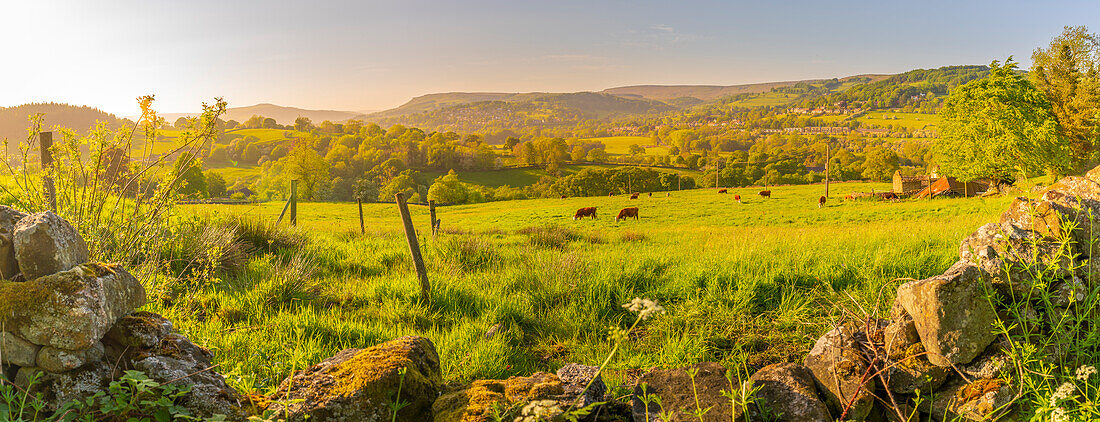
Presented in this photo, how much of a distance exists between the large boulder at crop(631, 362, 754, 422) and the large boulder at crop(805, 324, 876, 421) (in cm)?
74

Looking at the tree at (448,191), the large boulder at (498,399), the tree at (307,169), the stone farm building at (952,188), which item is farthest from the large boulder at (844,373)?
the tree at (307,169)

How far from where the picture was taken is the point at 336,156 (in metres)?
133

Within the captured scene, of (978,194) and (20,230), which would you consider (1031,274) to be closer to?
(20,230)

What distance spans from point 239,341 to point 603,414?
4.24 meters

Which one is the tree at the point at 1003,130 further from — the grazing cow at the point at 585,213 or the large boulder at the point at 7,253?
the large boulder at the point at 7,253

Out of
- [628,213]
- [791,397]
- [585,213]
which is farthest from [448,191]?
[791,397]

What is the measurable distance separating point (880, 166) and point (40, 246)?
390 feet

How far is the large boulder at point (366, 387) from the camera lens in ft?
9.02

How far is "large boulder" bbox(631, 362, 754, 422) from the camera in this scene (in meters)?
2.85

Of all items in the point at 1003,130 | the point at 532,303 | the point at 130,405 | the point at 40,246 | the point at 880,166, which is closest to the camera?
the point at 130,405

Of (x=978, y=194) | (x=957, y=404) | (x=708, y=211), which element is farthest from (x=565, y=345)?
(x=978, y=194)

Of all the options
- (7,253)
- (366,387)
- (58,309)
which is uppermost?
(7,253)

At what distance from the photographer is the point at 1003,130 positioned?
1644 inches

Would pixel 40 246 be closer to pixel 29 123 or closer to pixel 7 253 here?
pixel 7 253
